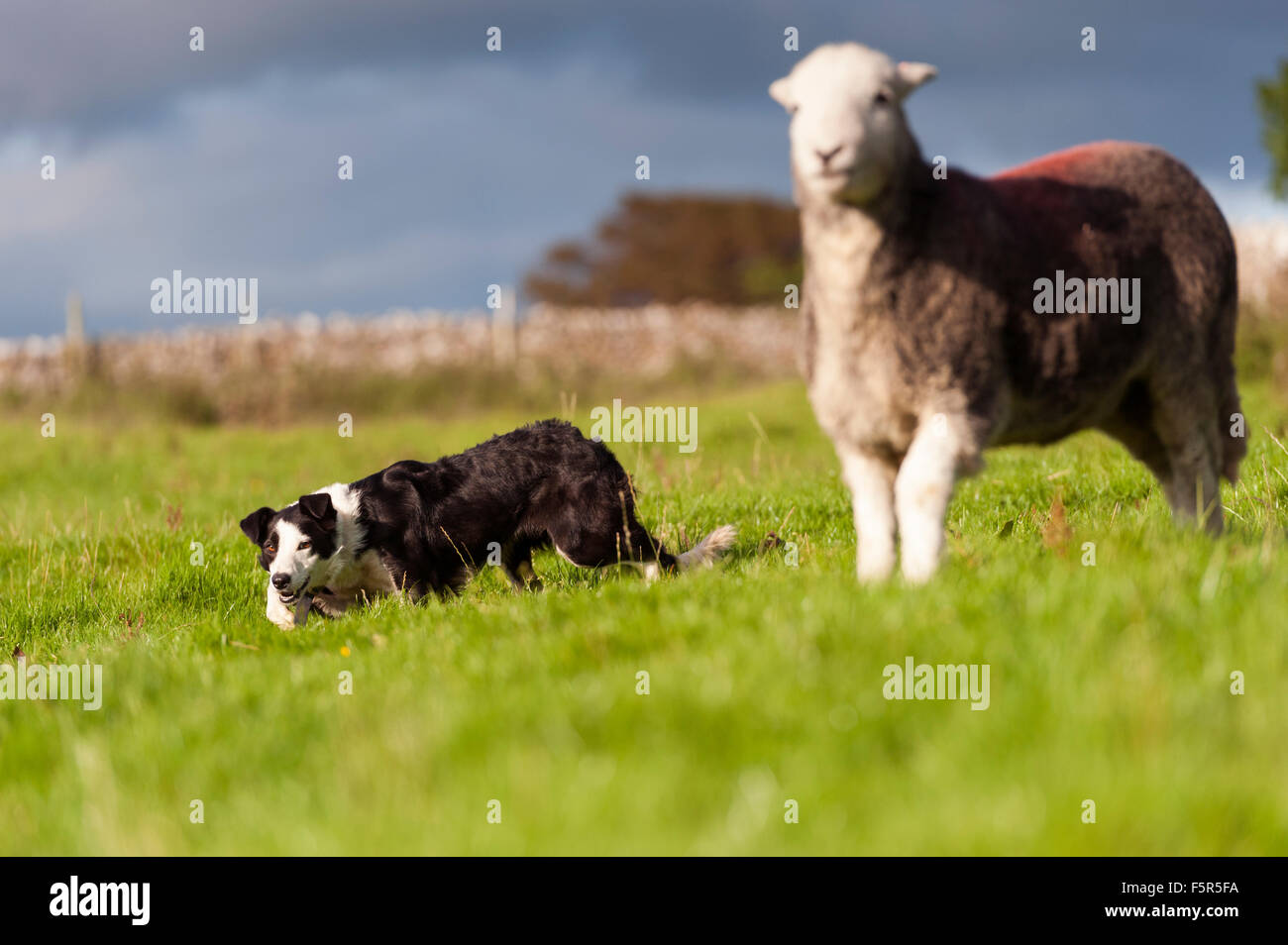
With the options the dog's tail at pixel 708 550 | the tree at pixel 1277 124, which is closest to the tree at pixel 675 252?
the tree at pixel 1277 124

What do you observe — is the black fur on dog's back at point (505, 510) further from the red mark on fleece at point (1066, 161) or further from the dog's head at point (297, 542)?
the red mark on fleece at point (1066, 161)

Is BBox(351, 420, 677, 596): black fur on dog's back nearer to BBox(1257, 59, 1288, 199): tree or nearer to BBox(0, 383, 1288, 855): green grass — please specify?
BBox(0, 383, 1288, 855): green grass

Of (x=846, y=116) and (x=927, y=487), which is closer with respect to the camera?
(x=846, y=116)

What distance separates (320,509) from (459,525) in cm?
86

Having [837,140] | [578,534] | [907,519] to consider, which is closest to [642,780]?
[907,519]

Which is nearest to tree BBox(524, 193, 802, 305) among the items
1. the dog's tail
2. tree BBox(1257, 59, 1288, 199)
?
tree BBox(1257, 59, 1288, 199)

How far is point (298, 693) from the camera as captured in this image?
15.2 feet

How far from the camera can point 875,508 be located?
5027mm

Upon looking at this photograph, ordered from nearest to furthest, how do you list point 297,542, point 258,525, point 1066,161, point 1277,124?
point 1066,161 < point 297,542 < point 258,525 < point 1277,124

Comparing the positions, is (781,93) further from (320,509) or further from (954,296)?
(320,509)

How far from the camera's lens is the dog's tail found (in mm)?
7201

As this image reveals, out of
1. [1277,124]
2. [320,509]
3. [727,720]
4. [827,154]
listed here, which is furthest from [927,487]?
[1277,124]

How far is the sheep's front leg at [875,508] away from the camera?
5.00 metres

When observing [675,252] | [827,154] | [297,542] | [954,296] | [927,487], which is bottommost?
[297,542]
